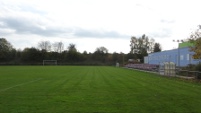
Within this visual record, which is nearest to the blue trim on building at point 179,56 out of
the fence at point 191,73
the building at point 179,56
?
the building at point 179,56

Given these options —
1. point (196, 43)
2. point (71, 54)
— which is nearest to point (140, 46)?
point (71, 54)

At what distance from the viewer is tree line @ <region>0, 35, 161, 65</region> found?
12056cm

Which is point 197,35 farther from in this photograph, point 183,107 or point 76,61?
point 76,61

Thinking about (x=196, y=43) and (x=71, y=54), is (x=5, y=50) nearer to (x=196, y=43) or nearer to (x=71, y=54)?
(x=71, y=54)

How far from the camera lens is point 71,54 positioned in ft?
419

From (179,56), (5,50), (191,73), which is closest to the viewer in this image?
(191,73)

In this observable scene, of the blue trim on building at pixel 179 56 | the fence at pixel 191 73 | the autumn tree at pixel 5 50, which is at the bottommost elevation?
the fence at pixel 191 73

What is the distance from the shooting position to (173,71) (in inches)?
1372

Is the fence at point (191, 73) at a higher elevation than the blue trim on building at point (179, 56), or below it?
below

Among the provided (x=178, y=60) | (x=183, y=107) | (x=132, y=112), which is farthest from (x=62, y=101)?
(x=178, y=60)

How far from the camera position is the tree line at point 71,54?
120562mm

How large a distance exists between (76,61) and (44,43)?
20253 millimetres

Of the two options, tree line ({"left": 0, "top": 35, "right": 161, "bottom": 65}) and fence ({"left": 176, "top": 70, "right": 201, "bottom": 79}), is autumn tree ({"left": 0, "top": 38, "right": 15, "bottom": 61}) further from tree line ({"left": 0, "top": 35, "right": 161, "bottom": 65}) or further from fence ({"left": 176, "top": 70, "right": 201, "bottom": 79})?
fence ({"left": 176, "top": 70, "right": 201, "bottom": 79})

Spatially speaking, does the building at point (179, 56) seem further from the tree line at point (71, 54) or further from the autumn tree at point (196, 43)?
Result: the tree line at point (71, 54)
